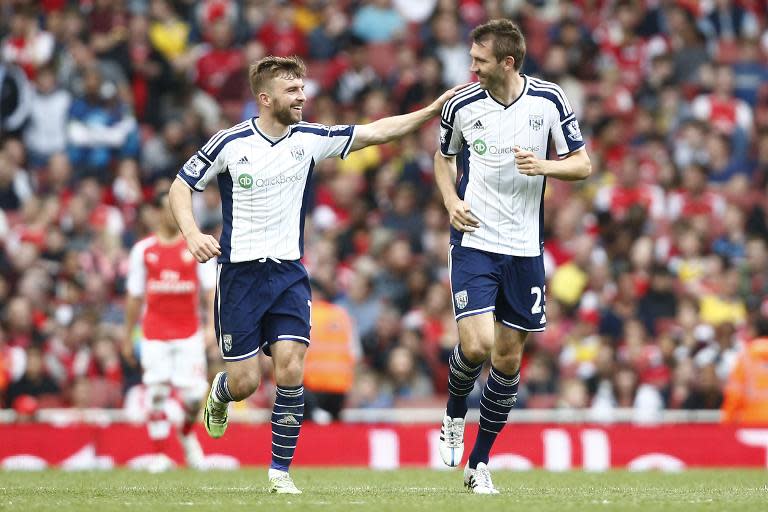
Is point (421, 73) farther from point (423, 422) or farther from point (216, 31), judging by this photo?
point (423, 422)

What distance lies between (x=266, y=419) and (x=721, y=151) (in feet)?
25.2

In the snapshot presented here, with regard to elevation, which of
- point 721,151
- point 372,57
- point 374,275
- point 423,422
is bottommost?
point 423,422

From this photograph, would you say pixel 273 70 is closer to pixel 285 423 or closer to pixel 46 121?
pixel 285 423

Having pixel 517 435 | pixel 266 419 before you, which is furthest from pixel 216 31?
pixel 517 435

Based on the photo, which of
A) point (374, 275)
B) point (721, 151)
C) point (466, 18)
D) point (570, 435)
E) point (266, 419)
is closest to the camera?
point (570, 435)

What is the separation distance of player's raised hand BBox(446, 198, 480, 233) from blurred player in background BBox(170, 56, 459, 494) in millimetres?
965

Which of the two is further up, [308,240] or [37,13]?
[37,13]

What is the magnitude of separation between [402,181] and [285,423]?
9963 mm

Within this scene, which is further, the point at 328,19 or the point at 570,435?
the point at 328,19

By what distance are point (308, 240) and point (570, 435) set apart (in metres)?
4.86

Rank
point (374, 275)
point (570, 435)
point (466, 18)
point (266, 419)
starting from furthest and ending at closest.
→ point (466, 18)
point (374, 275)
point (266, 419)
point (570, 435)

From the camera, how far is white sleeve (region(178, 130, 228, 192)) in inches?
378

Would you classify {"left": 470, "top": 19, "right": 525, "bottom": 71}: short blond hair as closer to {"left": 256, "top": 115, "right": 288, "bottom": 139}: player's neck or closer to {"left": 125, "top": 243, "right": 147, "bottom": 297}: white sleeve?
{"left": 256, "top": 115, "right": 288, "bottom": 139}: player's neck

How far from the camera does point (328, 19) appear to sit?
21.4 meters
